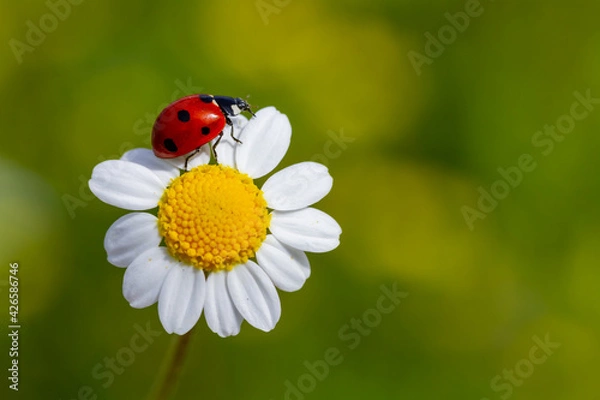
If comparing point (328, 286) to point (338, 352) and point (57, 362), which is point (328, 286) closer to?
point (338, 352)

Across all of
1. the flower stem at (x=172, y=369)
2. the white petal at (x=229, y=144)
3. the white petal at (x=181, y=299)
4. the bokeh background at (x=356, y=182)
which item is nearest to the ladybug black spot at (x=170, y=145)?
the white petal at (x=229, y=144)

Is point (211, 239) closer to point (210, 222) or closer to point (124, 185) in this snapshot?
point (210, 222)

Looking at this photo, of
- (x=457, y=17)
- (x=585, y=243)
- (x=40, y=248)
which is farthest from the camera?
(x=457, y=17)

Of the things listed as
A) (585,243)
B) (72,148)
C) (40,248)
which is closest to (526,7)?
(585,243)

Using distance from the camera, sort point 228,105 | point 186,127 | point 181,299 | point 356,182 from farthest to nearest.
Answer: point 356,182
point 228,105
point 186,127
point 181,299

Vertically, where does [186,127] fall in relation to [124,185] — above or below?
above

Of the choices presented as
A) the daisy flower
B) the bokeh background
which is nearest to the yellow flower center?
the daisy flower

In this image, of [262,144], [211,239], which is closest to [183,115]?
[262,144]

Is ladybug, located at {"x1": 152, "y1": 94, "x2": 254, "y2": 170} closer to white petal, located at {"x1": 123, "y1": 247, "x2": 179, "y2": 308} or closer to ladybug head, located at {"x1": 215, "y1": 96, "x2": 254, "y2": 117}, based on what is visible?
ladybug head, located at {"x1": 215, "y1": 96, "x2": 254, "y2": 117}

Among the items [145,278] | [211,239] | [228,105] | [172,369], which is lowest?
[172,369]
